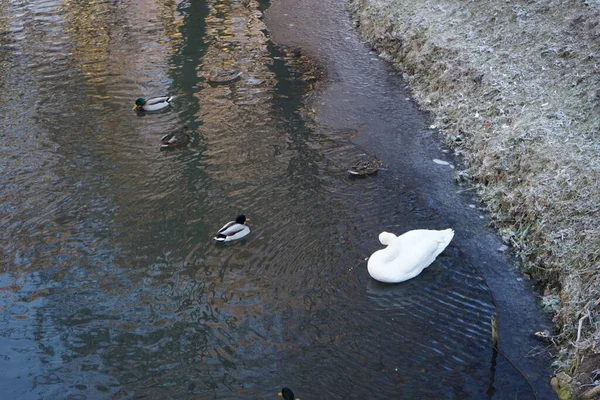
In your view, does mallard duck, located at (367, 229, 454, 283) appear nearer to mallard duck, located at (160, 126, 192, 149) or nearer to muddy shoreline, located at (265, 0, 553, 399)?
muddy shoreline, located at (265, 0, 553, 399)

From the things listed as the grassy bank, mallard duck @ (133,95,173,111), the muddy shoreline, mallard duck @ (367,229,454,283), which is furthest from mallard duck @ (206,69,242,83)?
mallard duck @ (367,229,454,283)

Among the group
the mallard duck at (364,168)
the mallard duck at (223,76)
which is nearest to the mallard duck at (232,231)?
the mallard duck at (364,168)

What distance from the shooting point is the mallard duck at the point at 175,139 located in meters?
12.5

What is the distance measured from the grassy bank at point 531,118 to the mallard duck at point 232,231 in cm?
397

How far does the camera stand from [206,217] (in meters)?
10.5

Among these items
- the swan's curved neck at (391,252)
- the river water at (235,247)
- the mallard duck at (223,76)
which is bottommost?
the river water at (235,247)

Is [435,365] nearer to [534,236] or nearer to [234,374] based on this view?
[234,374]

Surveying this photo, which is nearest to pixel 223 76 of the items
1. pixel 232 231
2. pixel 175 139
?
pixel 175 139

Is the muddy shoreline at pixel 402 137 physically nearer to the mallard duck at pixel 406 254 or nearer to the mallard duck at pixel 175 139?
the mallard duck at pixel 406 254

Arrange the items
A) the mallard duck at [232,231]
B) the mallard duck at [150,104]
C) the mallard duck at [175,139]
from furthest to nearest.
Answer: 1. the mallard duck at [150,104]
2. the mallard duck at [175,139]
3. the mallard duck at [232,231]

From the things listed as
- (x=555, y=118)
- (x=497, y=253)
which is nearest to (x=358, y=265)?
(x=497, y=253)

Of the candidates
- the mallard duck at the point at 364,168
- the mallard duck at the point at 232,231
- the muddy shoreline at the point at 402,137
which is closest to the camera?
the muddy shoreline at the point at 402,137

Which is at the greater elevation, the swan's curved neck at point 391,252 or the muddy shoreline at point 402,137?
the swan's curved neck at point 391,252

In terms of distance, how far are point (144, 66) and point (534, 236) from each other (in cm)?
1144
